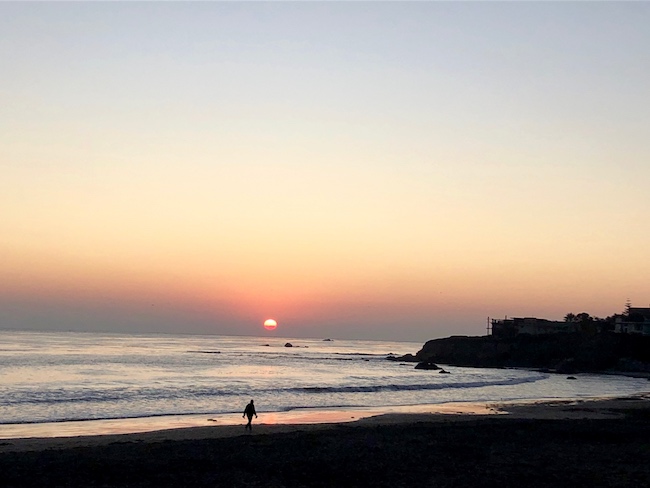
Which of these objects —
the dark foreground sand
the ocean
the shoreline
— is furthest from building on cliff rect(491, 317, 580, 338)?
the dark foreground sand

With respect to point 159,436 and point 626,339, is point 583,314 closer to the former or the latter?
point 626,339

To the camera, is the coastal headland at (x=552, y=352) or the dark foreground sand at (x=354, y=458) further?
the coastal headland at (x=552, y=352)

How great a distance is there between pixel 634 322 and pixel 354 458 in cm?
12334

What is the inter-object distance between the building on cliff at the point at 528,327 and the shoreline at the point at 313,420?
9550 centimetres

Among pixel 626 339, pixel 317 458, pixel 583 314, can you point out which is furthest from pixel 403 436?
pixel 583 314

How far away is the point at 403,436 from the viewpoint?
1038 inches

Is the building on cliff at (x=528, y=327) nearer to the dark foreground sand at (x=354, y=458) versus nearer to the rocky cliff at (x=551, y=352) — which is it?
the rocky cliff at (x=551, y=352)

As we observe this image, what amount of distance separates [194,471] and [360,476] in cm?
485

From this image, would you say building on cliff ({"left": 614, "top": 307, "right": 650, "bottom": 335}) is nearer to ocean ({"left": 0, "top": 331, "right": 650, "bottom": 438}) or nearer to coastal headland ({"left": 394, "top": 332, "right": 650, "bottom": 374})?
coastal headland ({"left": 394, "top": 332, "right": 650, "bottom": 374})

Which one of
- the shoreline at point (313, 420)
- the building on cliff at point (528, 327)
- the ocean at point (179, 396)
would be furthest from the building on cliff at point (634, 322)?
the shoreline at point (313, 420)

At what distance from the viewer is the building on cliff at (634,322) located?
125188 mm

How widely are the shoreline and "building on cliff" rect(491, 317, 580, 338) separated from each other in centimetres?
9550

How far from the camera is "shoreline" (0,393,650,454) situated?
Result: 26.9 metres

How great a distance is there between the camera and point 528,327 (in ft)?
494
